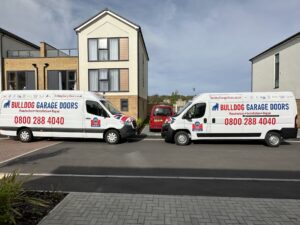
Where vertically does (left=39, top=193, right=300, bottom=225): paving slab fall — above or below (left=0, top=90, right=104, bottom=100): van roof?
below

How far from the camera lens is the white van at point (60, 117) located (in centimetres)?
1229

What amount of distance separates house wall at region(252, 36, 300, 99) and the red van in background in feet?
31.5

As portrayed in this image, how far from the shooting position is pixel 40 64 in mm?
22109

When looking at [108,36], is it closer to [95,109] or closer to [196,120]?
[95,109]

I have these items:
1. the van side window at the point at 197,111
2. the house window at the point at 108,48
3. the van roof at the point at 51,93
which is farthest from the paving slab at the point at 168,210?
the house window at the point at 108,48

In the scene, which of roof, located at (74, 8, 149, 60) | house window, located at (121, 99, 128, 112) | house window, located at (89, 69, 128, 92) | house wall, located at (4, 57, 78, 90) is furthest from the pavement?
roof, located at (74, 8, 149, 60)

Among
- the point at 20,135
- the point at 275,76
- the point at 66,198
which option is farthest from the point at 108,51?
the point at 66,198

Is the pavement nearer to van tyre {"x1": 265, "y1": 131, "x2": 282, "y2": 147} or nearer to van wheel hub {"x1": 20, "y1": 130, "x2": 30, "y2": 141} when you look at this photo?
van tyre {"x1": 265, "y1": 131, "x2": 282, "y2": 147}

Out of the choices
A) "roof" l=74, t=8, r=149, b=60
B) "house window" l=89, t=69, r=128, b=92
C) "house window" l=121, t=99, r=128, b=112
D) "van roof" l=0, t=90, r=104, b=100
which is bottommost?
"house window" l=121, t=99, r=128, b=112

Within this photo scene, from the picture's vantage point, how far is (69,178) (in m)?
6.48

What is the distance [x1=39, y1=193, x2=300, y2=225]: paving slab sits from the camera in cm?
395

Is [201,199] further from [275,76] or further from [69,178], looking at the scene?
[275,76]

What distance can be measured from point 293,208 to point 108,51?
19.0 m

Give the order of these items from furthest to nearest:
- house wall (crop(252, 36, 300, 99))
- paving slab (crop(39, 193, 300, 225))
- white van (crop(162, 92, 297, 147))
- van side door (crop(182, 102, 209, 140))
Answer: house wall (crop(252, 36, 300, 99)) → van side door (crop(182, 102, 209, 140)) → white van (crop(162, 92, 297, 147)) → paving slab (crop(39, 193, 300, 225))
